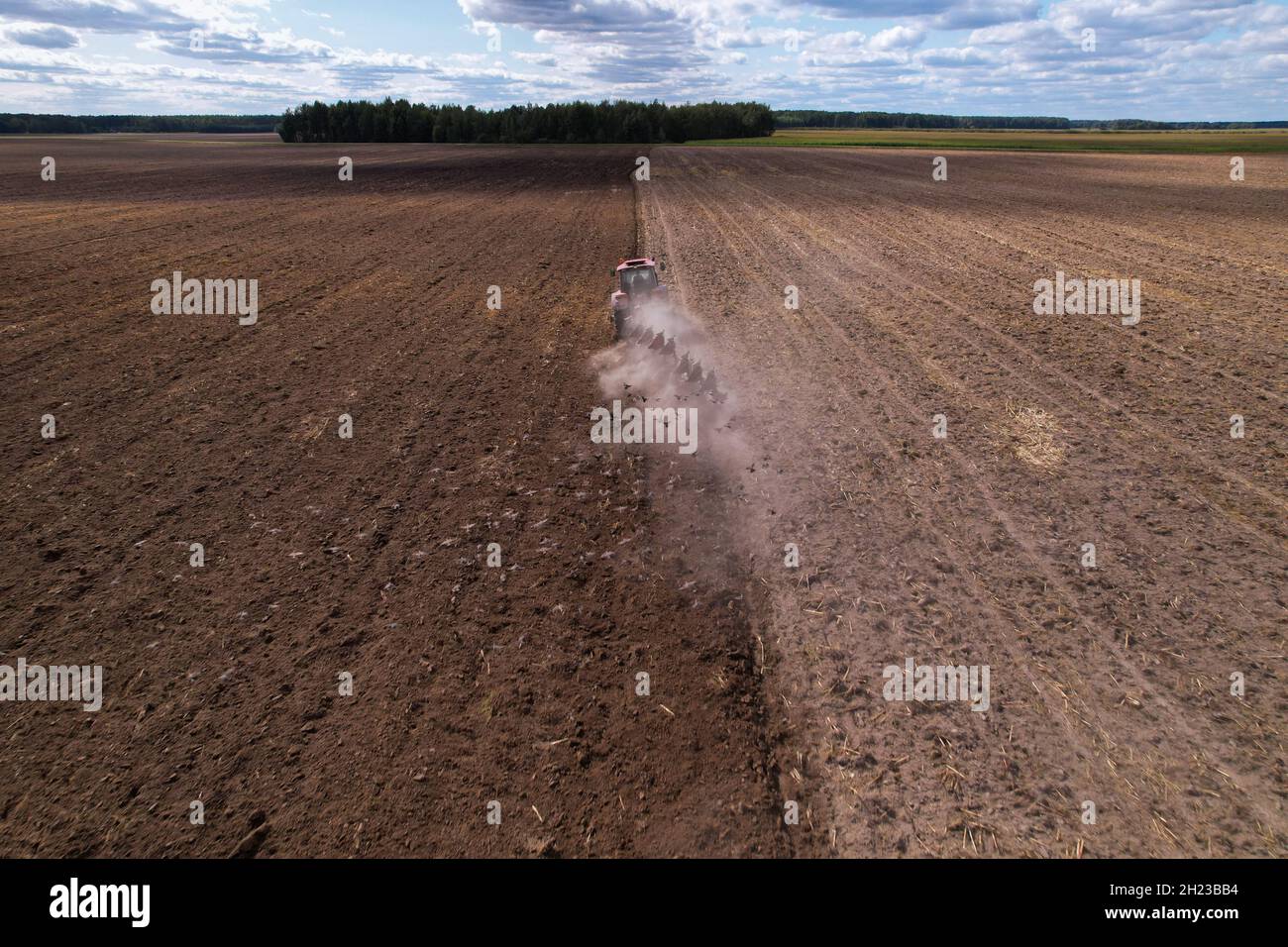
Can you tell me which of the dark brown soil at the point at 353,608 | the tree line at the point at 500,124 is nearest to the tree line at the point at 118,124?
the tree line at the point at 500,124

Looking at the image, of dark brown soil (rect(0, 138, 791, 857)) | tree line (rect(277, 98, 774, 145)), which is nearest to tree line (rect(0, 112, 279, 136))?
tree line (rect(277, 98, 774, 145))

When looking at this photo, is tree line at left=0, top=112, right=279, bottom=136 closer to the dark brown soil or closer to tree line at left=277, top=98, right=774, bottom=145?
tree line at left=277, top=98, right=774, bottom=145

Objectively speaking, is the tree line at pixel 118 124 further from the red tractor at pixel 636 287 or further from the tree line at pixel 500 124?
the red tractor at pixel 636 287

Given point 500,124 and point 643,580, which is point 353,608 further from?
point 500,124

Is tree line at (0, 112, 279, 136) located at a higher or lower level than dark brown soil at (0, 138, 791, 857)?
higher

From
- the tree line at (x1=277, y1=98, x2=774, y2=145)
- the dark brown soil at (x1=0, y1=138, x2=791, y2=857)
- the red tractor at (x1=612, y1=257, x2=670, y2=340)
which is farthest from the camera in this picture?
the tree line at (x1=277, y1=98, x2=774, y2=145)
